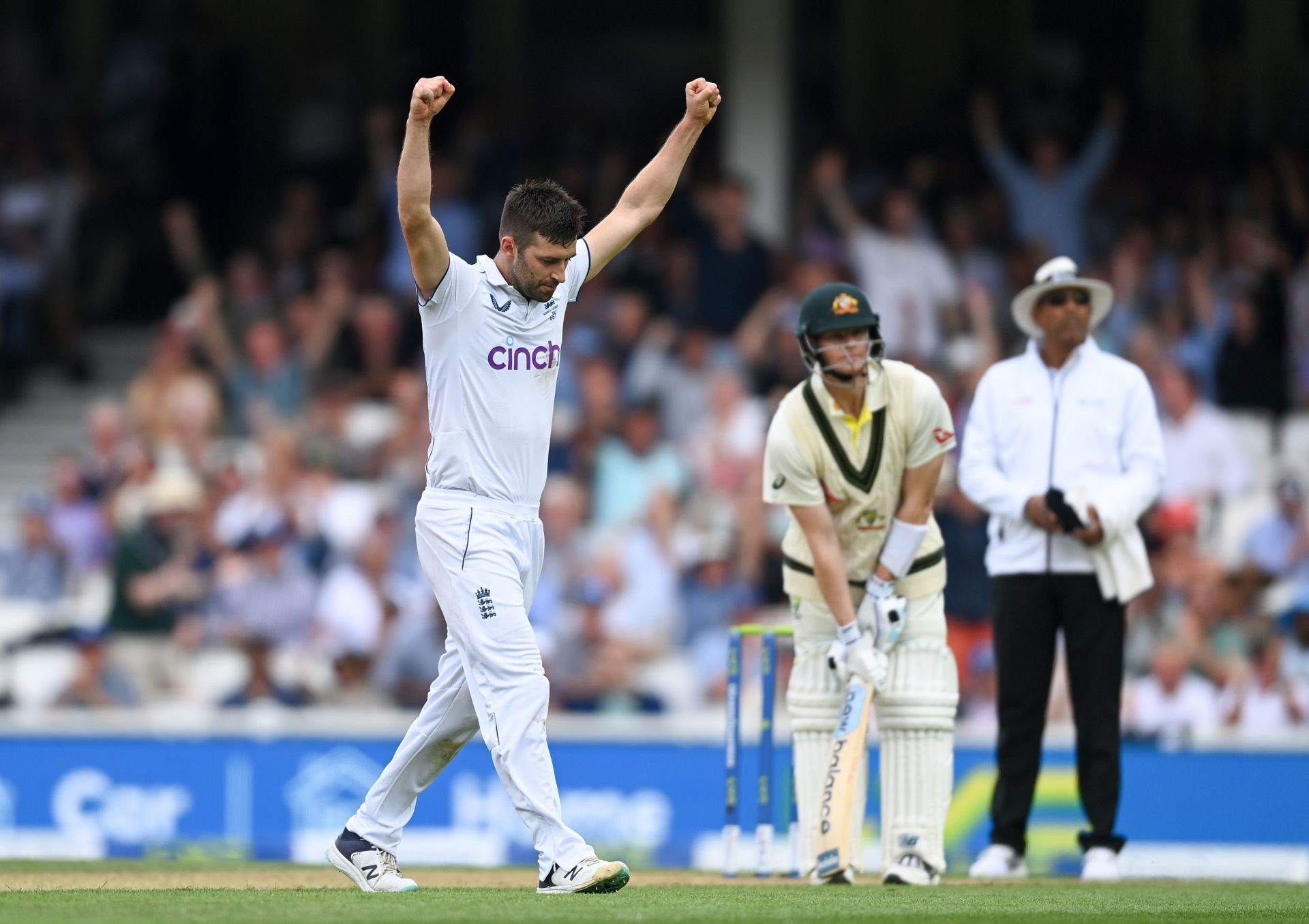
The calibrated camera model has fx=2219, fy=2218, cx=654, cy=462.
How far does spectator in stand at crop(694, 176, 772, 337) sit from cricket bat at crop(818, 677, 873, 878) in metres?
8.30

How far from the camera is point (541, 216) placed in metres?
7.30

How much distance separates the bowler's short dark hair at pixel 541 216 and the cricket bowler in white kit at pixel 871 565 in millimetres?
1280

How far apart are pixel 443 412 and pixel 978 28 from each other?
13284mm

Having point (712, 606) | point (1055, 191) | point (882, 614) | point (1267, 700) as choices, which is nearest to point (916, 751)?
point (882, 614)

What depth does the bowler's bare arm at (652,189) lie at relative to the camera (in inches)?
308

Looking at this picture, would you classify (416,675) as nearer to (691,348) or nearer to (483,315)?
(691,348)

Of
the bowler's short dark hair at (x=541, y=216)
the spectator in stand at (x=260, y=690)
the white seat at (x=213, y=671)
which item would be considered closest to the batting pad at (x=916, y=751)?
the bowler's short dark hair at (x=541, y=216)

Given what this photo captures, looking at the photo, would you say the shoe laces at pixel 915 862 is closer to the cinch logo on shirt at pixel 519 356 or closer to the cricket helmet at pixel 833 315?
the cricket helmet at pixel 833 315

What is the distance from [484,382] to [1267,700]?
6.80 m

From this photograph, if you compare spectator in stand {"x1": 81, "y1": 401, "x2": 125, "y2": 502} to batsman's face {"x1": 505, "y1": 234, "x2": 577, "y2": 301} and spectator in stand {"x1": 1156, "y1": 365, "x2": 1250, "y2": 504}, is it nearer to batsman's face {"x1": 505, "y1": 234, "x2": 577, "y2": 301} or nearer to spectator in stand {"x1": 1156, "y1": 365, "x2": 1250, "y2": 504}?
spectator in stand {"x1": 1156, "y1": 365, "x2": 1250, "y2": 504}

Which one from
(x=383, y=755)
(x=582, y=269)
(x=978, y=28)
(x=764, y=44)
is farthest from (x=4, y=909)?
(x=978, y=28)

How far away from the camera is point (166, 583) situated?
47.4 ft

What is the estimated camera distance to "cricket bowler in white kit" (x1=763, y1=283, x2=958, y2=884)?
8.29 metres

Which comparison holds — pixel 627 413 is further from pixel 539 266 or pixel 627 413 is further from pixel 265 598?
pixel 539 266
